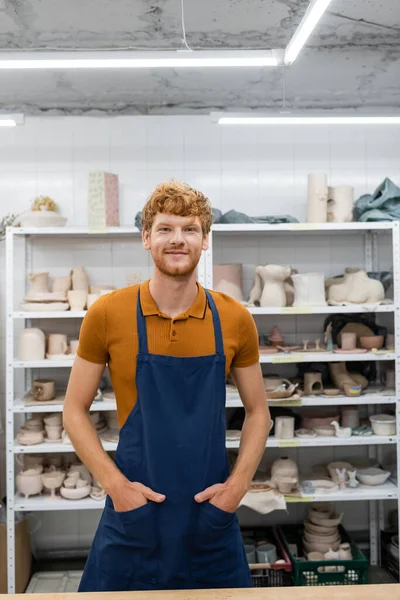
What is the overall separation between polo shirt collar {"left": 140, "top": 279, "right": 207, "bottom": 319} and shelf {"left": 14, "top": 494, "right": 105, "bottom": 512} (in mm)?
2004

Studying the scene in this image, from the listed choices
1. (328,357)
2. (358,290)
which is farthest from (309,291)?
(328,357)

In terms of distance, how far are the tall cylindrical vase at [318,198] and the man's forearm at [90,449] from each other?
229 cm

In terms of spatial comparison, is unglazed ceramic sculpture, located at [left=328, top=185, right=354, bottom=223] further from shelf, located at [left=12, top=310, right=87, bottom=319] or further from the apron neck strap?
the apron neck strap

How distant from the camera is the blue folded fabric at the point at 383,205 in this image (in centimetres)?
356

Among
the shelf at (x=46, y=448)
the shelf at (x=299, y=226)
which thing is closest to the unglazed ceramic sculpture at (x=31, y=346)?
the shelf at (x=46, y=448)

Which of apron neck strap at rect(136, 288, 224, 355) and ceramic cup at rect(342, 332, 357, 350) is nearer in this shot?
apron neck strap at rect(136, 288, 224, 355)

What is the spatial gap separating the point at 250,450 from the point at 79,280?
2.11 m

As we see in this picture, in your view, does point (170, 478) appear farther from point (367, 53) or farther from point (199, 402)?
point (367, 53)

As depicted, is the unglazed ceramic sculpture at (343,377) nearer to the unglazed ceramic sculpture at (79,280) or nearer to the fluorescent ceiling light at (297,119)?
the fluorescent ceiling light at (297,119)

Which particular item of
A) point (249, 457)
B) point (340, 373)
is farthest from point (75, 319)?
point (249, 457)

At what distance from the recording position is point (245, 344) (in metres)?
1.86

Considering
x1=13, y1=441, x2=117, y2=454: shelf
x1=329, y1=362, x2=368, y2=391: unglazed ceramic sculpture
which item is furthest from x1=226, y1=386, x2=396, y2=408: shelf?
x1=13, y1=441, x2=117, y2=454: shelf

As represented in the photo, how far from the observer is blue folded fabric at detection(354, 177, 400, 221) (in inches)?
140

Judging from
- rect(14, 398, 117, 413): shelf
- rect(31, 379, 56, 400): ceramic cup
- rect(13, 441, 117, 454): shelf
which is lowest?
rect(13, 441, 117, 454): shelf
